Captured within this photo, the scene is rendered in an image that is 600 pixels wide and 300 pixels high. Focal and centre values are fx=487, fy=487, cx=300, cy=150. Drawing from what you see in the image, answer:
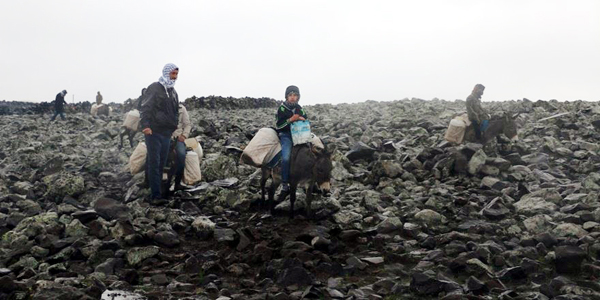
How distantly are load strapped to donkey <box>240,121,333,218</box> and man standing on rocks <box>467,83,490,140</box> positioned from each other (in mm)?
5227

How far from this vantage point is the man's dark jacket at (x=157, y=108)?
8734 millimetres

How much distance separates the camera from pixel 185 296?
5289 millimetres

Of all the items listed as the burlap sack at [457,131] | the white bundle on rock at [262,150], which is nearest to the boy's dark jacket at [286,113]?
the white bundle on rock at [262,150]

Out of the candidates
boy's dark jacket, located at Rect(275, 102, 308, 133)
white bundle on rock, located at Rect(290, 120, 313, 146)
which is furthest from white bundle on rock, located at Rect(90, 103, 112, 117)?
white bundle on rock, located at Rect(290, 120, 313, 146)

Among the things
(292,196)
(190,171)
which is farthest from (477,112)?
(190,171)

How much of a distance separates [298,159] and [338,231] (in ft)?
4.59

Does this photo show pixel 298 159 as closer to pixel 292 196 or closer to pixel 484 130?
pixel 292 196

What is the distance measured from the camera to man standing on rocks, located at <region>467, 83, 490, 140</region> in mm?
12000

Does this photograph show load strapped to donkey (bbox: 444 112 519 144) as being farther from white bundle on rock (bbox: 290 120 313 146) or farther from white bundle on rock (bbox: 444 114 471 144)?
white bundle on rock (bbox: 290 120 313 146)

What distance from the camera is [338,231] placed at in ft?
24.9

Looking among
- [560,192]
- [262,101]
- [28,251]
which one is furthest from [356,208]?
[262,101]

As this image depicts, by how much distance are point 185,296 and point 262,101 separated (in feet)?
115

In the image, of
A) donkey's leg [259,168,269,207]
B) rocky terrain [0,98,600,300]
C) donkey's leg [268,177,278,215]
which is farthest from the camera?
donkey's leg [259,168,269,207]

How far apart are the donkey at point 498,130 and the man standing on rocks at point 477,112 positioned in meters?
0.12
